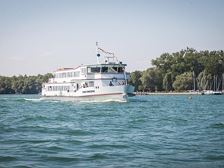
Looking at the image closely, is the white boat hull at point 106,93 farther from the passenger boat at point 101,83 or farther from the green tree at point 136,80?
the green tree at point 136,80

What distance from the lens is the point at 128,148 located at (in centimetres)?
1748

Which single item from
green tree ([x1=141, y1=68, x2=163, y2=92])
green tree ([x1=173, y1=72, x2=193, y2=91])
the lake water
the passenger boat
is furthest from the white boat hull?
green tree ([x1=141, y1=68, x2=163, y2=92])

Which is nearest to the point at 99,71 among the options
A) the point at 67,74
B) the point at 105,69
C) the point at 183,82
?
the point at 105,69

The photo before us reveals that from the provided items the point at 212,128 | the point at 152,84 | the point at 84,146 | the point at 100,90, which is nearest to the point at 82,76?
the point at 100,90

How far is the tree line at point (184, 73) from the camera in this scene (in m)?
155

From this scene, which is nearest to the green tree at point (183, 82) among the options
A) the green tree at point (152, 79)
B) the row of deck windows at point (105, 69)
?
the green tree at point (152, 79)

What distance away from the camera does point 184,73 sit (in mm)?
156875

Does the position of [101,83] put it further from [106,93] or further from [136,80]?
[136,80]

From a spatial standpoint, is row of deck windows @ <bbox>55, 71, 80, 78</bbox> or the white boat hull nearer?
the white boat hull

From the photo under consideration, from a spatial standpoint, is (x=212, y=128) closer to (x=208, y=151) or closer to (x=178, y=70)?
(x=208, y=151)

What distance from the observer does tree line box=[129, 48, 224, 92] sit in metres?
155

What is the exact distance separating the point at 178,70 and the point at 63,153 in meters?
152

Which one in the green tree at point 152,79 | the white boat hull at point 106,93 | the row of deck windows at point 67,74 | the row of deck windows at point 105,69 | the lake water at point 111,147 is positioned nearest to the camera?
the lake water at point 111,147

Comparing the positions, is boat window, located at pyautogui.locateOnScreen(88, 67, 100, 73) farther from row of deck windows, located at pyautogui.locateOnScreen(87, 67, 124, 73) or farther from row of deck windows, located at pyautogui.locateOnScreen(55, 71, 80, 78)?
row of deck windows, located at pyautogui.locateOnScreen(55, 71, 80, 78)
